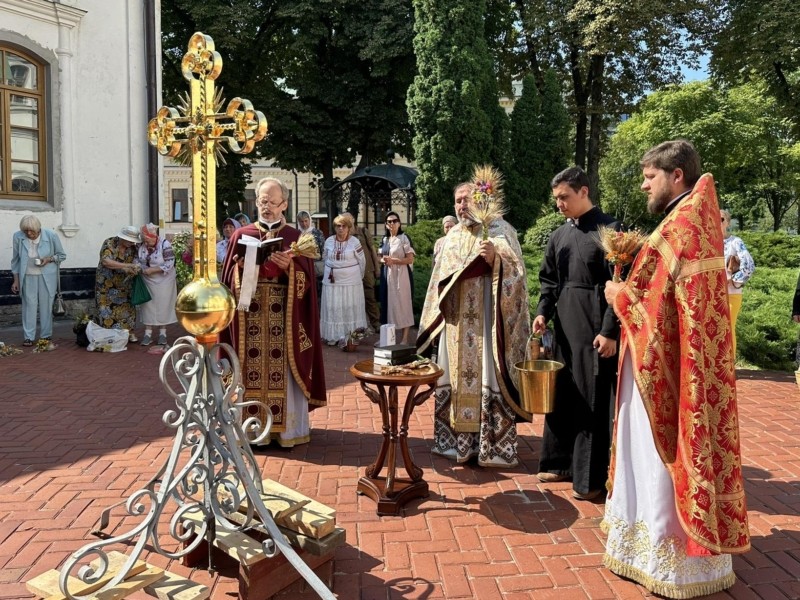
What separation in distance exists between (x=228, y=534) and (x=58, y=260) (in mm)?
7943

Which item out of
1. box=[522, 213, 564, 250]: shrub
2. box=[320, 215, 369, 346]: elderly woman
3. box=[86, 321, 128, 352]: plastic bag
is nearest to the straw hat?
box=[86, 321, 128, 352]: plastic bag

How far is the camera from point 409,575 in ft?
11.0

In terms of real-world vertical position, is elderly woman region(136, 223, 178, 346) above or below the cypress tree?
below

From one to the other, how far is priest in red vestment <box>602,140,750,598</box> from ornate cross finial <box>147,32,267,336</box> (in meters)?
1.86

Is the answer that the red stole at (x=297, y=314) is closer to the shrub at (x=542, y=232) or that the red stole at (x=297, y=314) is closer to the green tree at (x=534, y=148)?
the shrub at (x=542, y=232)

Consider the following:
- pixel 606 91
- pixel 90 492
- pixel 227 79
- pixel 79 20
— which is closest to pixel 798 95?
pixel 606 91

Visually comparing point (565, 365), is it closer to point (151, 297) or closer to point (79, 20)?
point (151, 297)

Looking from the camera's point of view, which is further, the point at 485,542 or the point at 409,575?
the point at 485,542

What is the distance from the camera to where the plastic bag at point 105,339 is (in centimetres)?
934

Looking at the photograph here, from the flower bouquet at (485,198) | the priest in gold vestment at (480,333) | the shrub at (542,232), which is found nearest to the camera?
the flower bouquet at (485,198)

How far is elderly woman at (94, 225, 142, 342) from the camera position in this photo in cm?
946

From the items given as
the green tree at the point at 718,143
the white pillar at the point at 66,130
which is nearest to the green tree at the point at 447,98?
the white pillar at the point at 66,130

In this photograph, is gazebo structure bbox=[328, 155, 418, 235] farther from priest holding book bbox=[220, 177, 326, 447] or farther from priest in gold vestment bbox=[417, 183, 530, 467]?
priest in gold vestment bbox=[417, 183, 530, 467]

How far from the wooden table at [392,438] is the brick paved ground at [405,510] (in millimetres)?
85
